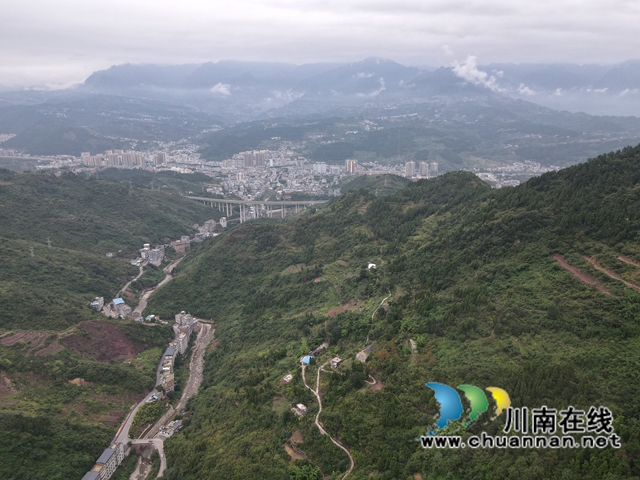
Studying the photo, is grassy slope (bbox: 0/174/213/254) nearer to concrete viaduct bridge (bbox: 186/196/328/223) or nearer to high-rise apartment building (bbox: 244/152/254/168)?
concrete viaduct bridge (bbox: 186/196/328/223)

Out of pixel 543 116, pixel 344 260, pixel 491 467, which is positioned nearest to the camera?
pixel 491 467

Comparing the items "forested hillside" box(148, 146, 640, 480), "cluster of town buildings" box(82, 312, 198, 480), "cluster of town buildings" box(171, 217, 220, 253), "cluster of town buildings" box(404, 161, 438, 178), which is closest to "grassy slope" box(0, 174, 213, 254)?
"cluster of town buildings" box(171, 217, 220, 253)

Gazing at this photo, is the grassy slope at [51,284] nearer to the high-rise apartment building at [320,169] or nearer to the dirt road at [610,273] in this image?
the dirt road at [610,273]

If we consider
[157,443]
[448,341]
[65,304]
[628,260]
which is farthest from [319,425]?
[65,304]

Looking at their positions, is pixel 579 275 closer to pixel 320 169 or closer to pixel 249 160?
pixel 320 169

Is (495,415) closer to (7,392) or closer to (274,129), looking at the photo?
(7,392)

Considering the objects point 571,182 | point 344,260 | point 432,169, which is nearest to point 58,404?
point 344,260
